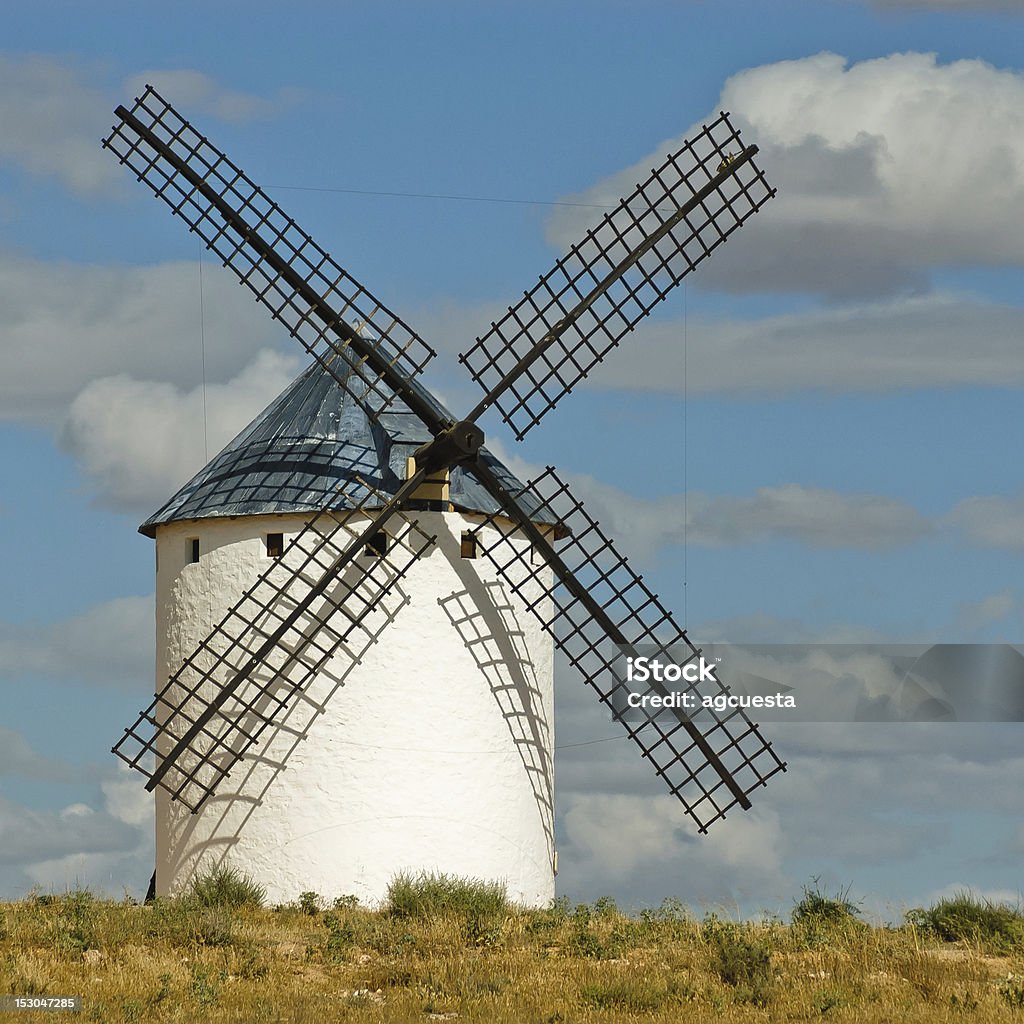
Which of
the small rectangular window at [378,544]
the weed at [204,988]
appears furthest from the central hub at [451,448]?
the weed at [204,988]

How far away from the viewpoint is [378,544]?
20078 mm

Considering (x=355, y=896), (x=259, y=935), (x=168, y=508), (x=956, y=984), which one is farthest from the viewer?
(x=168, y=508)

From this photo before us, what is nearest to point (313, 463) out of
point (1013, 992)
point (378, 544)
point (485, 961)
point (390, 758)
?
point (378, 544)

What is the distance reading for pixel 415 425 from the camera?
2064 cm

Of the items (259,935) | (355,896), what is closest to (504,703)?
(355,896)

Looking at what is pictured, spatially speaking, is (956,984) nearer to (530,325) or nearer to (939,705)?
(939,705)

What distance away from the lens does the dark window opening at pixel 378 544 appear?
1995 centimetres

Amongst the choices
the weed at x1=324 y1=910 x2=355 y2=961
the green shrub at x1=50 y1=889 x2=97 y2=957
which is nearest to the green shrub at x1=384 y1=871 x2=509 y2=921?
the weed at x1=324 y1=910 x2=355 y2=961

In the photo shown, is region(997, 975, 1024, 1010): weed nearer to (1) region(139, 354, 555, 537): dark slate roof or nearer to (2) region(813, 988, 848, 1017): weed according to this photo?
(2) region(813, 988, 848, 1017): weed

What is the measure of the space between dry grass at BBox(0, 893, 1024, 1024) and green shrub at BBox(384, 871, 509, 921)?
0.20ft

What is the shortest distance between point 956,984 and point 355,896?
6245 millimetres

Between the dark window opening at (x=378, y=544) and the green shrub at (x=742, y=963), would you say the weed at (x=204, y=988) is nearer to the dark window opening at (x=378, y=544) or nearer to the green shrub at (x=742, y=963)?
the green shrub at (x=742, y=963)

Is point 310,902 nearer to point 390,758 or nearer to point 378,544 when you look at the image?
point 390,758

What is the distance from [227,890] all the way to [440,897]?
2.20 metres
